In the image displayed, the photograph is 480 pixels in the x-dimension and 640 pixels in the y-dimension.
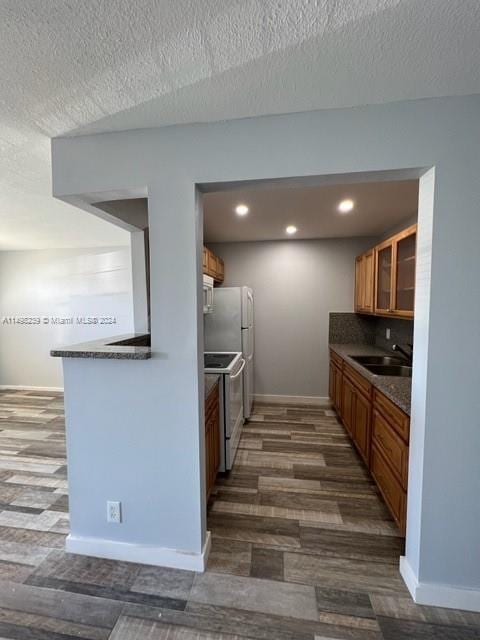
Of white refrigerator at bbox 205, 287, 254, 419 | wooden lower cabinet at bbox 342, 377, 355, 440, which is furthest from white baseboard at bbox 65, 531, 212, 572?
white refrigerator at bbox 205, 287, 254, 419

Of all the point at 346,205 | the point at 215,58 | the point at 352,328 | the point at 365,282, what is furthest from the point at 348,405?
the point at 215,58

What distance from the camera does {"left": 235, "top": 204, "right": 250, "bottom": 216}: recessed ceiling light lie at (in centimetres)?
267

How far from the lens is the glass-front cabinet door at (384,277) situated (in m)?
2.79

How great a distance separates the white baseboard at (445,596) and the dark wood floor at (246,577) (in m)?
0.03

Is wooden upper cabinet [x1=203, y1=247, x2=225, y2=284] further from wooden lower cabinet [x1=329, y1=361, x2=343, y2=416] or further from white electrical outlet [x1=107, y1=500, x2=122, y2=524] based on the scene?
white electrical outlet [x1=107, y1=500, x2=122, y2=524]

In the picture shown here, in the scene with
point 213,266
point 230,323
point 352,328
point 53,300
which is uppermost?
point 213,266

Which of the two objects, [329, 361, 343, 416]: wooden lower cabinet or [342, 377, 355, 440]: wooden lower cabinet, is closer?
[342, 377, 355, 440]: wooden lower cabinet

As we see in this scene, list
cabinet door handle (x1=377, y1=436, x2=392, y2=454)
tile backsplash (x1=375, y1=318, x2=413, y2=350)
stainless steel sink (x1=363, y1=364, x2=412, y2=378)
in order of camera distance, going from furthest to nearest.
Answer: tile backsplash (x1=375, y1=318, x2=413, y2=350), stainless steel sink (x1=363, y1=364, x2=412, y2=378), cabinet door handle (x1=377, y1=436, x2=392, y2=454)

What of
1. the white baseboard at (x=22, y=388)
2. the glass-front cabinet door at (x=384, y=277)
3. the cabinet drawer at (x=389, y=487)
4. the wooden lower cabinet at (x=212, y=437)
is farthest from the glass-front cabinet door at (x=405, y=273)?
the white baseboard at (x=22, y=388)

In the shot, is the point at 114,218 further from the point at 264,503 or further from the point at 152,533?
the point at 264,503

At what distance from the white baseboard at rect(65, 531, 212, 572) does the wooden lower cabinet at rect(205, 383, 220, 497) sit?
0.41 metres

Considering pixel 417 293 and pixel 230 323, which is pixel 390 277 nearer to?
pixel 417 293

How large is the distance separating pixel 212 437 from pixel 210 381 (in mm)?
420

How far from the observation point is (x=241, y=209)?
9.02 ft
